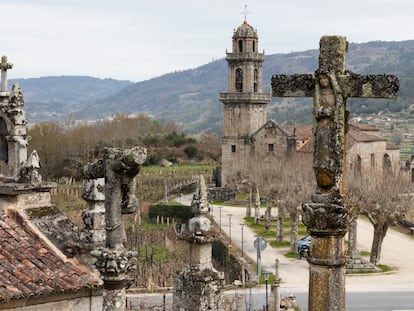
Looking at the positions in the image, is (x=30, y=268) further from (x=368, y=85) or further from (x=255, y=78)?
(x=255, y=78)

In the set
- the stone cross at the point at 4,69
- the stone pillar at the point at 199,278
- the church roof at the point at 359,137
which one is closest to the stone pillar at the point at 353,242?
the church roof at the point at 359,137

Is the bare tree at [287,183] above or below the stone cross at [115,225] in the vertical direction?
below

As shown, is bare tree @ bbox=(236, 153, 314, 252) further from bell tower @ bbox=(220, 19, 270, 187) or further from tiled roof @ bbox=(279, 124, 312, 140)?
bell tower @ bbox=(220, 19, 270, 187)

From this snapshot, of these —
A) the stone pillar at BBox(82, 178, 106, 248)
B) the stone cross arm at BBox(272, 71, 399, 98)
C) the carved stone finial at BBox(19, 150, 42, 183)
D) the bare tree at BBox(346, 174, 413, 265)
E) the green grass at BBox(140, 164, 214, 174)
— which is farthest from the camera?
the green grass at BBox(140, 164, 214, 174)

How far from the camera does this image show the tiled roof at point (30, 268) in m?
9.79

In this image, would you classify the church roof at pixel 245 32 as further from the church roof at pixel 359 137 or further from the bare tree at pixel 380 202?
the bare tree at pixel 380 202

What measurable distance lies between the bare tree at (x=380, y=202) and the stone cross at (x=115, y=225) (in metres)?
→ 29.3

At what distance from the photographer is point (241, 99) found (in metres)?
72.7

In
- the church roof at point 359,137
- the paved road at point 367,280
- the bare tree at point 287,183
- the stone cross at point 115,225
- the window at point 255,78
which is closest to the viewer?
the stone cross at point 115,225

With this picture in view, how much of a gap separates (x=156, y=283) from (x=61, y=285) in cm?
2218

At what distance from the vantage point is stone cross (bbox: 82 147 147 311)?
6789 millimetres

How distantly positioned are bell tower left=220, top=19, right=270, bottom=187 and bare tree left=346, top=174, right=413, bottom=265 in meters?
34.6

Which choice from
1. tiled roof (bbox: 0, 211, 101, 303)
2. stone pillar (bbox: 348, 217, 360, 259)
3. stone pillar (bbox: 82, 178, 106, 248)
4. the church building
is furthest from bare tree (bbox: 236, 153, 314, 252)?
stone pillar (bbox: 82, 178, 106, 248)

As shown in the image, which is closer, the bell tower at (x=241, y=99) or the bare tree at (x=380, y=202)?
the bare tree at (x=380, y=202)
